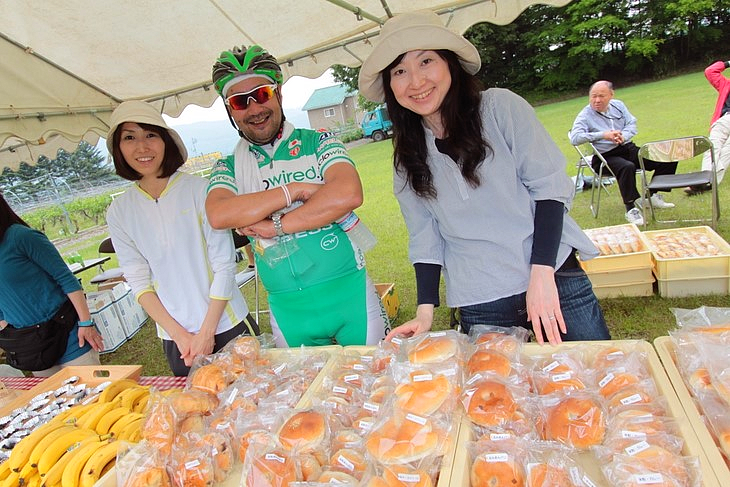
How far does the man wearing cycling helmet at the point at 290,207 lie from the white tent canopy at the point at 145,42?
54.1 inches

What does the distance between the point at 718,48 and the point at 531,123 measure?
1349 inches

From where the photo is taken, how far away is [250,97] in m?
2.08

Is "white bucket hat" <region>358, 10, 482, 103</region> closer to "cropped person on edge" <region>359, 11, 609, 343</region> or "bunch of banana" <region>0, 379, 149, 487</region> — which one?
"cropped person on edge" <region>359, 11, 609, 343</region>

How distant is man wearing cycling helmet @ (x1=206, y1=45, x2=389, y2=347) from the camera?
204cm

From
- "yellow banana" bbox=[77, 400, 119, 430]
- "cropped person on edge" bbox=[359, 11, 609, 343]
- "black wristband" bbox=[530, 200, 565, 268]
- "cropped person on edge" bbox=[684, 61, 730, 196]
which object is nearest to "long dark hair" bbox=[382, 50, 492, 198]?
"cropped person on edge" bbox=[359, 11, 609, 343]

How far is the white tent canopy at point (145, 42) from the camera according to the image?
302 cm

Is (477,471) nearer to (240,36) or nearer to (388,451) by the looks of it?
(388,451)

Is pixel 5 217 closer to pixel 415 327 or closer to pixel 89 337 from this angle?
pixel 89 337

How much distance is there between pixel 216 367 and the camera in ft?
6.02

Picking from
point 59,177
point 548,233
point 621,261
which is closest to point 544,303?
point 548,233

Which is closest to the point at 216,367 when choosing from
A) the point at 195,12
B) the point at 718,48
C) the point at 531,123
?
the point at 531,123

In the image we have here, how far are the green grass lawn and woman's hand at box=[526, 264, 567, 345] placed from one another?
1.45 meters

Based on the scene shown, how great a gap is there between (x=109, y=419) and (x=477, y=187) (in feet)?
6.00

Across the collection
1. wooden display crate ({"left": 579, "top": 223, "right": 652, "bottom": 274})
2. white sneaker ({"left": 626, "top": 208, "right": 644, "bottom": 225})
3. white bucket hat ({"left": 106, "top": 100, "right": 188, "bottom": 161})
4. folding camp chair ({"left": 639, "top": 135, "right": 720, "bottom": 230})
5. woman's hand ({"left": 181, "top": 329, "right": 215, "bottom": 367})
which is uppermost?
white bucket hat ({"left": 106, "top": 100, "right": 188, "bottom": 161})
